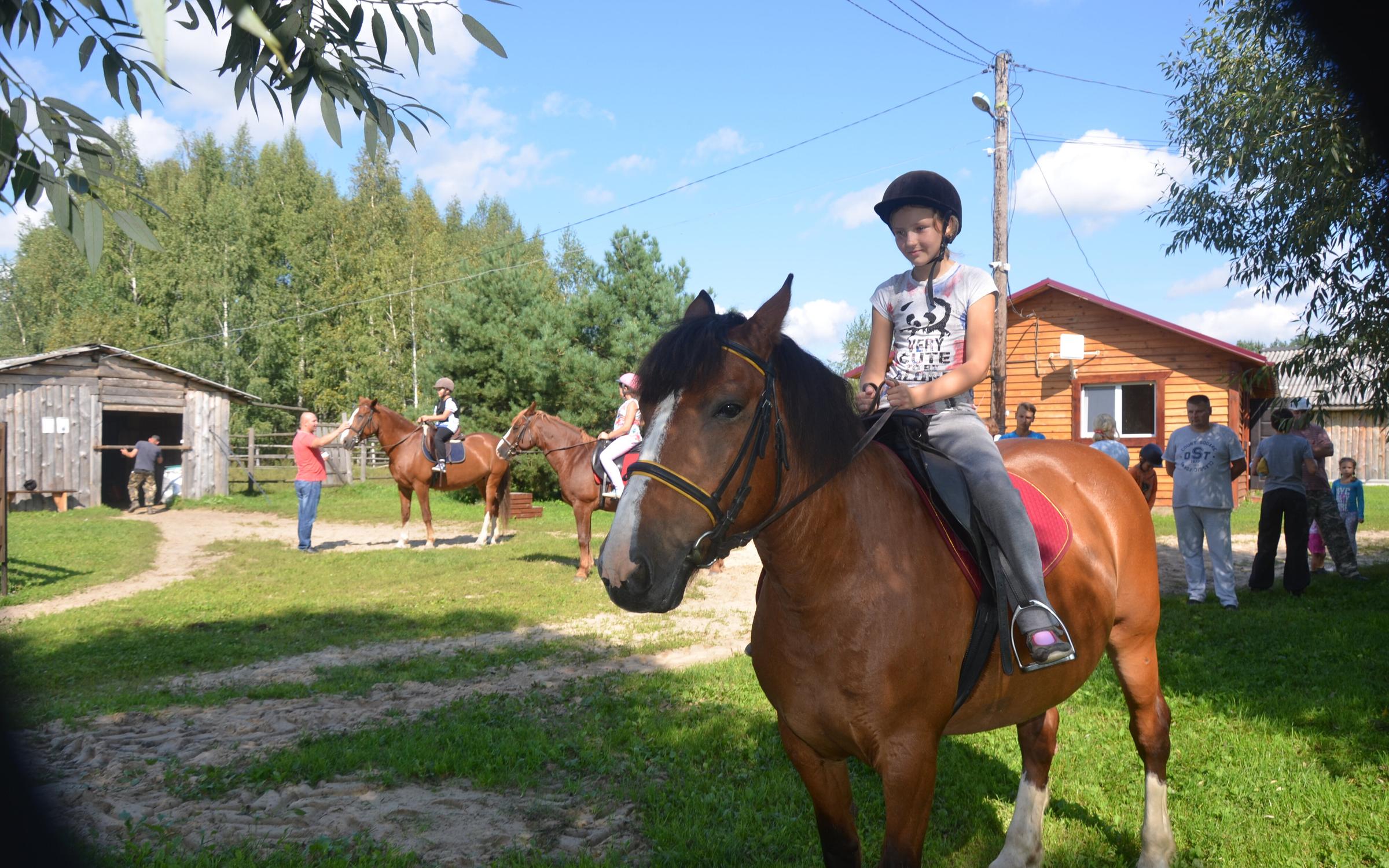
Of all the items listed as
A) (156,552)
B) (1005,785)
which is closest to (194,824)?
(1005,785)

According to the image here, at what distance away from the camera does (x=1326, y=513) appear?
1084 centimetres

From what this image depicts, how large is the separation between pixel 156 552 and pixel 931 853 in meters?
16.1

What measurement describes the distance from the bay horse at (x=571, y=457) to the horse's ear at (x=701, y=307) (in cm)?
954

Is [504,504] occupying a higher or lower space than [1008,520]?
lower

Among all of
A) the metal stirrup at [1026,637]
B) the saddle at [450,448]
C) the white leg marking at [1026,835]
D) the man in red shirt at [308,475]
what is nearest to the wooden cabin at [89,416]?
the man in red shirt at [308,475]

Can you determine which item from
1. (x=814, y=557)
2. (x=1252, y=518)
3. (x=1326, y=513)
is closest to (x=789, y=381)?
(x=814, y=557)

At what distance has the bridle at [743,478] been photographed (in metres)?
2.28

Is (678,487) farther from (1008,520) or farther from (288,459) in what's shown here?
(288,459)

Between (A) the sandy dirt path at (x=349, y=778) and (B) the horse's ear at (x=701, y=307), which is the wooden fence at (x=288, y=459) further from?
(B) the horse's ear at (x=701, y=307)

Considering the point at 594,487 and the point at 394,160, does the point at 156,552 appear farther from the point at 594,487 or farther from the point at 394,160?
the point at 394,160

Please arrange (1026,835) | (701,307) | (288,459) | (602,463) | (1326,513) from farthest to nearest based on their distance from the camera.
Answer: (288,459)
(602,463)
(1326,513)
(1026,835)
(701,307)

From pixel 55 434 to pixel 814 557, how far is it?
1060 inches

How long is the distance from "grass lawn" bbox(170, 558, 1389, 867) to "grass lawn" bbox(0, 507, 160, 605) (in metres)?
8.58

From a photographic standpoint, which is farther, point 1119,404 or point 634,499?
point 1119,404
